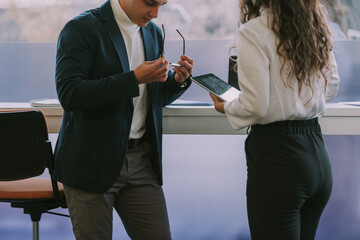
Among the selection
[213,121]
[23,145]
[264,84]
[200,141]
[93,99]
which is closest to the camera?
[264,84]

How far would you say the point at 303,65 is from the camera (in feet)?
3.87

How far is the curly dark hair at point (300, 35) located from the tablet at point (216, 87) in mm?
344

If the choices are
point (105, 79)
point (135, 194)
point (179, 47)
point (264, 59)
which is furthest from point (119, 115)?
point (179, 47)

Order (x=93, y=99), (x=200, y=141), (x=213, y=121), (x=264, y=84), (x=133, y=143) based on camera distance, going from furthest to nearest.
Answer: (x=200, y=141)
(x=213, y=121)
(x=133, y=143)
(x=93, y=99)
(x=264, y=84)

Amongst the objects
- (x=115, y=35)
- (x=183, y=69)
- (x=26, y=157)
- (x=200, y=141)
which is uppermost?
(x=115, y=35)

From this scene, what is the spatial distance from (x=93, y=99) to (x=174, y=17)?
4.47 feet

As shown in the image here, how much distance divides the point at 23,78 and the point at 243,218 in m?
1.60

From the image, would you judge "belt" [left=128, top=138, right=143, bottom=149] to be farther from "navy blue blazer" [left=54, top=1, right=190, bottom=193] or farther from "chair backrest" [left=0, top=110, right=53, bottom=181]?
"chair backrest" [left=0, top=110, right=53, bottom=181]

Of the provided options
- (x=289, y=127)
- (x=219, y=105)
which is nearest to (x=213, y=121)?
(x=219, y=105)

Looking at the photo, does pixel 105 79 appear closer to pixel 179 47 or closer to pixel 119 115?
pixel 119 115

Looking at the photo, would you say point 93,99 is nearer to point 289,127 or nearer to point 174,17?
point 289,127

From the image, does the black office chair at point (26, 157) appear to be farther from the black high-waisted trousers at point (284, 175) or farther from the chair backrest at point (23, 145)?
the black high-waisted trousers at point (284, 175)

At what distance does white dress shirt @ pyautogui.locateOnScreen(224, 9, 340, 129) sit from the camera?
1.15 metres

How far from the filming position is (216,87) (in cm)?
157
